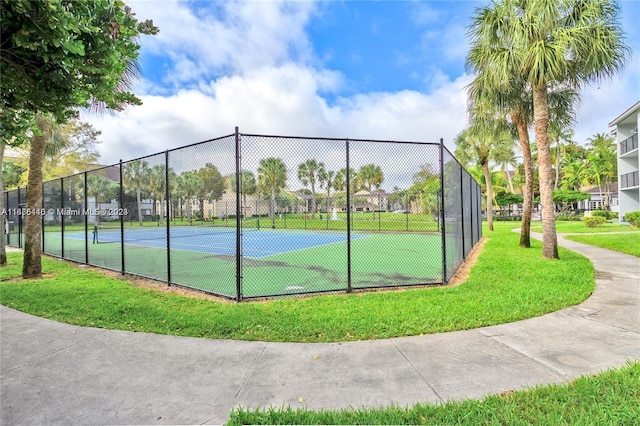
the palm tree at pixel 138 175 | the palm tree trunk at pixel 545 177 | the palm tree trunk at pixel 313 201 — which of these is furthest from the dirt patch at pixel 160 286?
the palm tree trunk at pixel 545 177

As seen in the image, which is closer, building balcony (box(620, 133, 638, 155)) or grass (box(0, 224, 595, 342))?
grass (box(0, 224, 595, 342))

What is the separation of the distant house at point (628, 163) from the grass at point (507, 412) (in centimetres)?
2994

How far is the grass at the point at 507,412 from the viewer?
2133 millimetres

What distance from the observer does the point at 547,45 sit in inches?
316

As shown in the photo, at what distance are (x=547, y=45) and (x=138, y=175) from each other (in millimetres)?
10850

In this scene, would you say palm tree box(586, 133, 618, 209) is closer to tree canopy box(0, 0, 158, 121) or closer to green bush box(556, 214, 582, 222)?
green bush box(556, 214, 582, 222)

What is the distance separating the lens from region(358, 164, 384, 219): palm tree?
262 inches

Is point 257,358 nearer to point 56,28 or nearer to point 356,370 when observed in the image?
point 356,370

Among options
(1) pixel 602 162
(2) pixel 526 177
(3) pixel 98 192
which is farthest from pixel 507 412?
(1) pixel 602 162

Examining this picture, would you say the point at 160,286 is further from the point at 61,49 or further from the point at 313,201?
the point at 61,49

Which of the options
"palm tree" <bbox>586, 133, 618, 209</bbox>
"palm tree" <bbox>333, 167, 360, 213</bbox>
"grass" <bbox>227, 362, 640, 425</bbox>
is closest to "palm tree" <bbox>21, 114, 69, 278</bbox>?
"palm tree" <bbox>333, 167, 360, 213</bbox>

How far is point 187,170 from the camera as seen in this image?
616 centimetres

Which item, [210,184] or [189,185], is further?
[189,185]

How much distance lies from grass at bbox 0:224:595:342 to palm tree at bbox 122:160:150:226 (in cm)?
242
